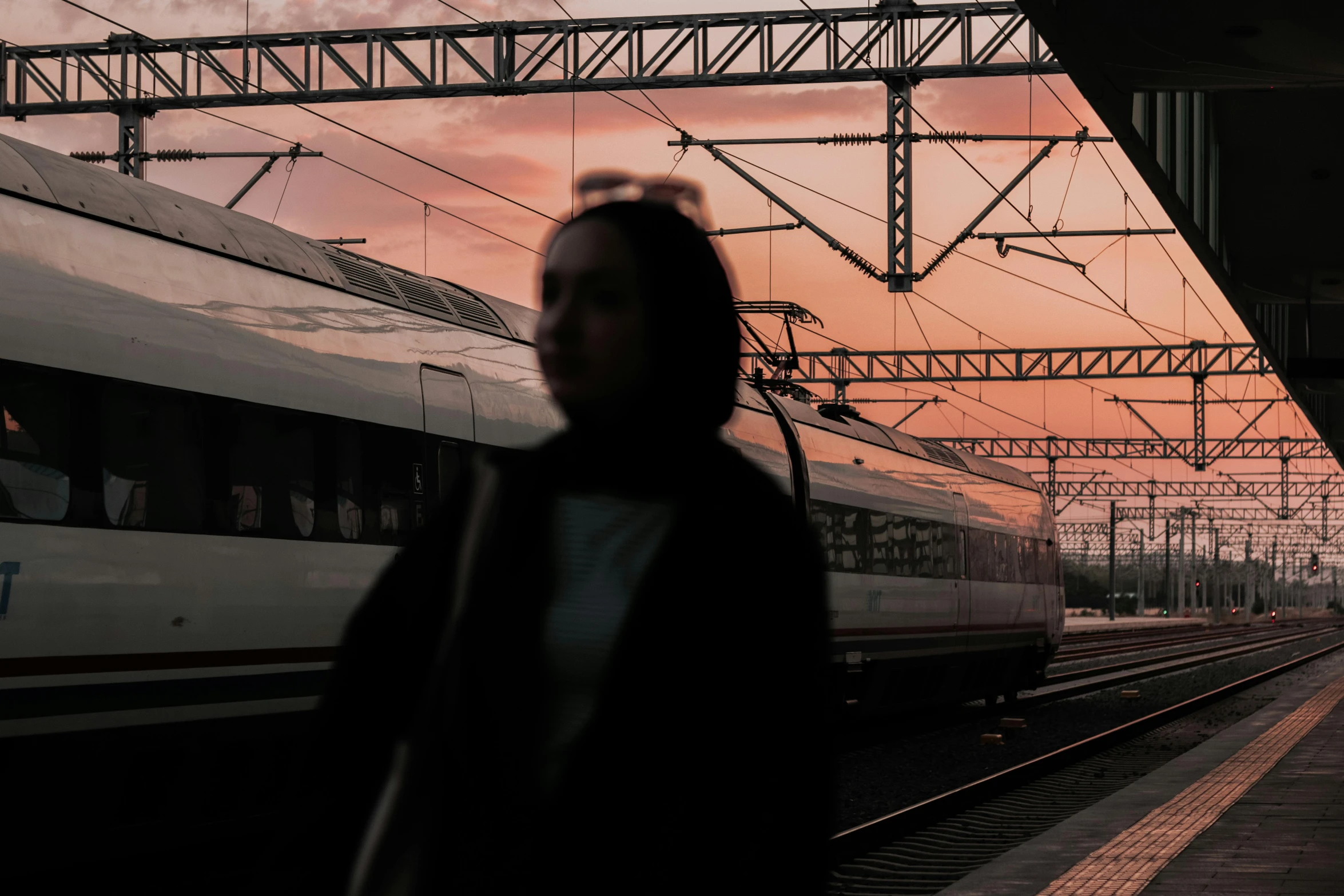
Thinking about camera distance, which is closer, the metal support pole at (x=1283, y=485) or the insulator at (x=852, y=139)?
the insulator at (x=852, y=139)

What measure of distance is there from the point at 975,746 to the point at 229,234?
1132 cm

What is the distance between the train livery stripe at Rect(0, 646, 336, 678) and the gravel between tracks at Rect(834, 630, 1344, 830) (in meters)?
Answer: 2.83

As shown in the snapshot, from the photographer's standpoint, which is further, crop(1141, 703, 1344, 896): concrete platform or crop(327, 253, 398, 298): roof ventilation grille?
crop(327, 253, 398, 298): roof ventilation grille

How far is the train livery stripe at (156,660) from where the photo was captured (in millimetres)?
6062

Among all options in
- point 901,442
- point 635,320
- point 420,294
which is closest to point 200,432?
point 420,294

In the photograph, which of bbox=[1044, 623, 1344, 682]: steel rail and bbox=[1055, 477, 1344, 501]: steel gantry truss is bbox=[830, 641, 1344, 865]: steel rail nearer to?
bbox=[1044, 623, 1344, 682]: steel rail

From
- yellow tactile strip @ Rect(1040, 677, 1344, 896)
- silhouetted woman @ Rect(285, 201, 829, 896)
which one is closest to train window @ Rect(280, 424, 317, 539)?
yellow tactile strip @ Rect(1040, 677, 1344, 896)

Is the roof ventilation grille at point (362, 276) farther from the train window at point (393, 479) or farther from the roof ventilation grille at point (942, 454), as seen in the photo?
the roof ventilation grille at point (942, 454)

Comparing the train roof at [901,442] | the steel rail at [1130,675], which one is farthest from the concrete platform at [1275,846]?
the steel rail at [1130,675]

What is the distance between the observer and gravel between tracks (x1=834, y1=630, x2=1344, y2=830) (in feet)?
41.9

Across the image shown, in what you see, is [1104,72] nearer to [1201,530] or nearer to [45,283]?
[45,283]

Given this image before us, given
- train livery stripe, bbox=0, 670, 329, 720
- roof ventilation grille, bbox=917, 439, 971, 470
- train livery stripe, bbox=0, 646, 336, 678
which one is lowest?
train livery stripe, bbox=0, 670, 329, 720

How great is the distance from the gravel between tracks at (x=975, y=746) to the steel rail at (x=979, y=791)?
0.36m

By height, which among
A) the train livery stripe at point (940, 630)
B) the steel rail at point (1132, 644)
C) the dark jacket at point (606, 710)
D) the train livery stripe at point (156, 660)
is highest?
the dark jacket at point (606, 710)
